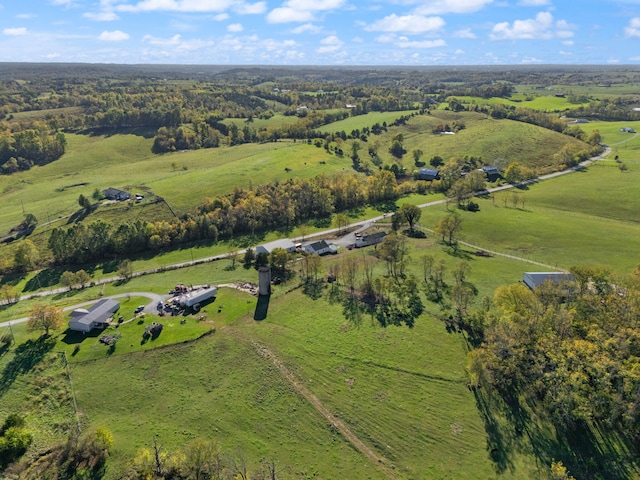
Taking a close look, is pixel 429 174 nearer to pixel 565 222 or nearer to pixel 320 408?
pixel 565 222

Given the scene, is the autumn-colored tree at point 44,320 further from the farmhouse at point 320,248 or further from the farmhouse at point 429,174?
the farmhouse at point 429,174

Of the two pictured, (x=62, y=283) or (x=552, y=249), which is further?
(x=552, y=249)

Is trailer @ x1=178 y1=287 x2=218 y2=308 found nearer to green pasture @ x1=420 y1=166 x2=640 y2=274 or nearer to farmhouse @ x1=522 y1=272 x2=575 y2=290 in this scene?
farmhouse @ x1=522 y1=272 x2=575 y2=290

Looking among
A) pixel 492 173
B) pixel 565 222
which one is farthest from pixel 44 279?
pixel 492 173

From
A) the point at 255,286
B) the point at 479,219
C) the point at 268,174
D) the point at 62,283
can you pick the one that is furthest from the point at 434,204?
the point at 62,283

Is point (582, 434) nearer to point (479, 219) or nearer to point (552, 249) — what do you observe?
point (552, 249)

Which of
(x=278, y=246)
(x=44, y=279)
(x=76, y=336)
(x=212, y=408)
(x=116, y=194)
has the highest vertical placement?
(x=116, y=194)

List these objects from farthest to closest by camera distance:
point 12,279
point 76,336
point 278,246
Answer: point 278,246
point 12,279
point 76,336

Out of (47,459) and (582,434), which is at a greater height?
(582,434)

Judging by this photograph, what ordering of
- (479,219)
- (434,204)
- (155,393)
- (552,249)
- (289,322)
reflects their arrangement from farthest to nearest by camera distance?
(434,204), (479,219), (552,249), (289,322), (155,393)
